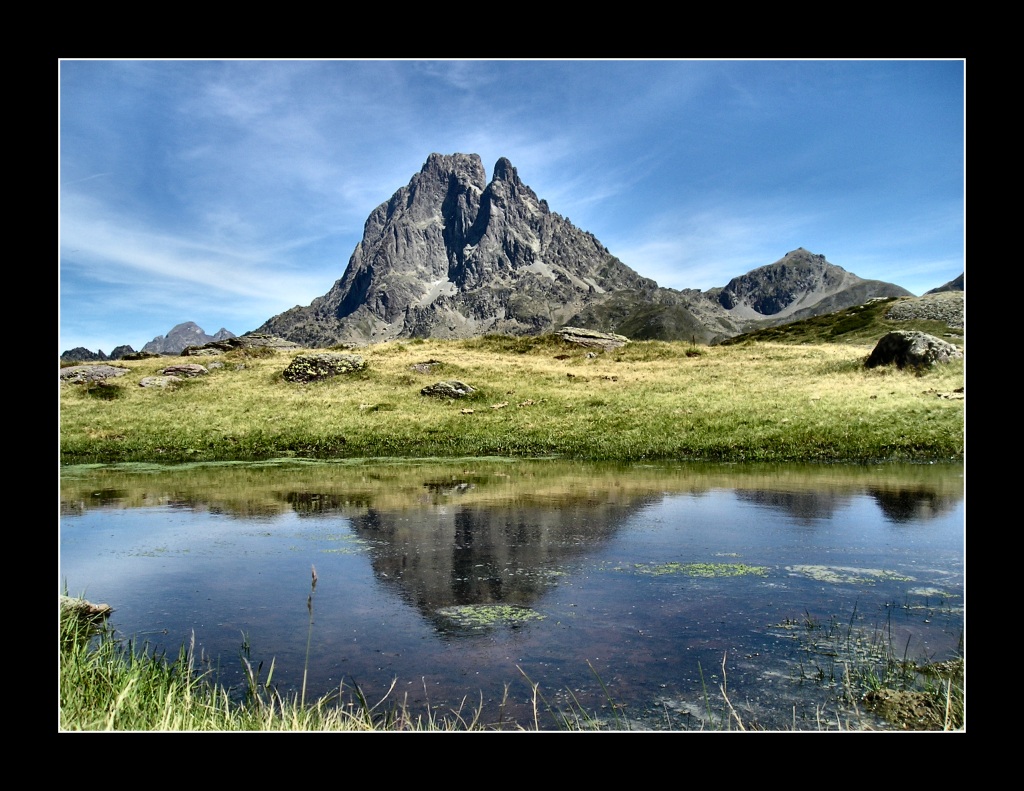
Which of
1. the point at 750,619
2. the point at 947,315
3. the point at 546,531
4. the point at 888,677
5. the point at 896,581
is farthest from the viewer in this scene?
the point at 947,315

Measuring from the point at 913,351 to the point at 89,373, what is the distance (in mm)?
63214

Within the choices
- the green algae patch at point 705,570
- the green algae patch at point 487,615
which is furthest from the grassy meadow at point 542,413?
the green algae patch at point 487,615

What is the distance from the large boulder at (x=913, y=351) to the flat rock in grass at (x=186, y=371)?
A: 5447 cm

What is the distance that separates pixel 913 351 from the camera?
4672cm

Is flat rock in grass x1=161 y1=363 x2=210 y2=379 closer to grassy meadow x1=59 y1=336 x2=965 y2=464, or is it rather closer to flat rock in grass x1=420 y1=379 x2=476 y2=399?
grassy meadow x1=59 y1=336 x2=965 y2=464

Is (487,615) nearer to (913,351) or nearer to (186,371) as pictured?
(913,351)

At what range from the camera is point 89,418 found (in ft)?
135

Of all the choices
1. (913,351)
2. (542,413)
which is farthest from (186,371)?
(913,351)

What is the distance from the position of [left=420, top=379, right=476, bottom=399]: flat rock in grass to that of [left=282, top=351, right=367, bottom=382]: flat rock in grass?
11.6 meters
